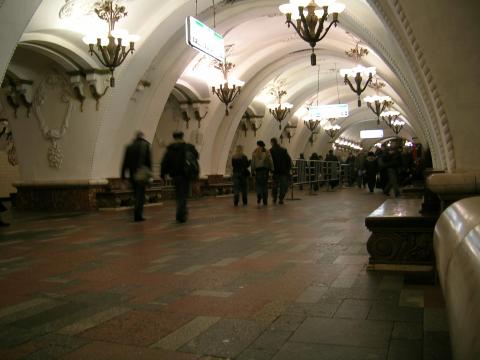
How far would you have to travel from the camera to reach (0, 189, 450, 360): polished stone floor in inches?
79.9

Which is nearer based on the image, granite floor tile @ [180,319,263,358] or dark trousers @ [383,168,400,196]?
granite floor tile @ [180,319,263,358]

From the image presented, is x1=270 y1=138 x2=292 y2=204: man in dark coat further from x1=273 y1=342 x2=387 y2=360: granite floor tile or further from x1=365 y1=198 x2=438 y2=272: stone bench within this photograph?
x1=273 y1=342 x2=387 y2=360: granite floor tile

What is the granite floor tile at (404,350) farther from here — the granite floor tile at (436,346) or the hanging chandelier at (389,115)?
the hanging chandelier at (389,115)

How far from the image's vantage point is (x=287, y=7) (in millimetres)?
8328

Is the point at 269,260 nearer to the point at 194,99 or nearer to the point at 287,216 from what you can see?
the point at 287,216

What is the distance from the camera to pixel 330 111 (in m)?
21.0

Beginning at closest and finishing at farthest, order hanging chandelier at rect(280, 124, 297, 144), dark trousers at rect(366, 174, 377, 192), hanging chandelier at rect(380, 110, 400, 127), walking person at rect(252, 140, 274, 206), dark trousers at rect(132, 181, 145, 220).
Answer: dark trousers at rect(132, 181, 145, 220), walking person at rect(252, 140, 274, 206), dark trousers at rect(366, 174, 377, 192), hanging chandelier at rect(280, 124, 297, 144), hanging chandelier at rect(380, 110, 400, 127)

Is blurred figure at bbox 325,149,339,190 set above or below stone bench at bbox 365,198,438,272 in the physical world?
above

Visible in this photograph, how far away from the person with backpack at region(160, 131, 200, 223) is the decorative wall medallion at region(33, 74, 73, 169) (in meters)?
4.66

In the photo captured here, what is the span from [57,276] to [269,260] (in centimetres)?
163

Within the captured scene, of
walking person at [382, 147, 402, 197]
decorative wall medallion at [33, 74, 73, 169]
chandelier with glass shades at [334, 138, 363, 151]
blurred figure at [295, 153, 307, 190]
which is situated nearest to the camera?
decorative wall medallion at [33, 74, 73, 169]

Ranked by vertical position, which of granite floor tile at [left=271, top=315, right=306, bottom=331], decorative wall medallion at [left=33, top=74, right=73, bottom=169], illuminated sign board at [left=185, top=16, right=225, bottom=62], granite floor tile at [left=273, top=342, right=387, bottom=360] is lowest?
granite floor tile at [left=273, top=342, right=387, bottom=360]

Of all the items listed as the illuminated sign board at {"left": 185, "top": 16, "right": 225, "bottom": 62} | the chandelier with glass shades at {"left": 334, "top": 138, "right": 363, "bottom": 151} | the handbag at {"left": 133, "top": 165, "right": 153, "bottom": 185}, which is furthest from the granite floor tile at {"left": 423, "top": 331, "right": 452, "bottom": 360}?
the chandelier with glass shades at {"left": 334, "top": 138, "right": 363, "bottom": 151}

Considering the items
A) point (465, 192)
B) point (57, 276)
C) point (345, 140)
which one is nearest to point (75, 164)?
point (57, 276)
